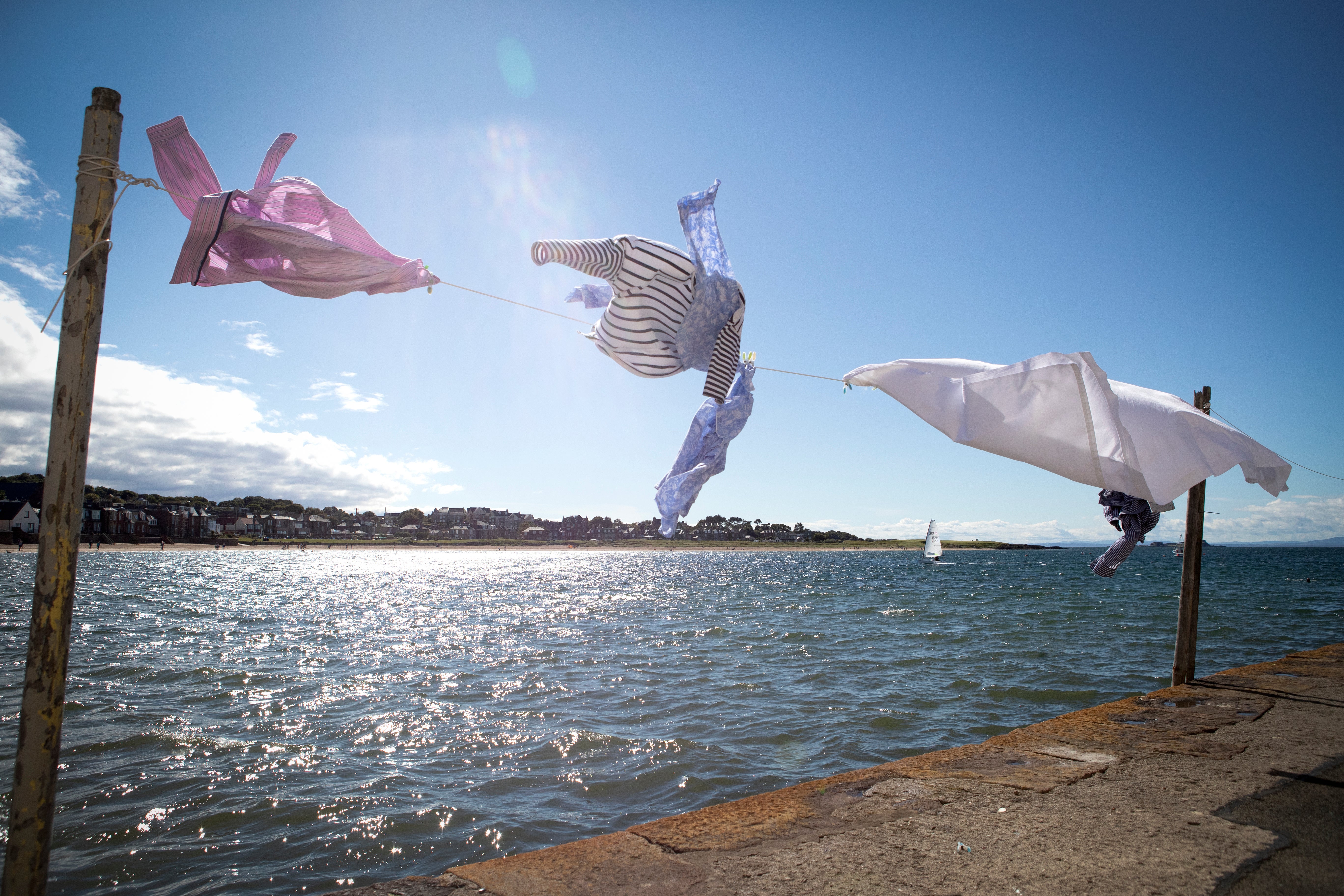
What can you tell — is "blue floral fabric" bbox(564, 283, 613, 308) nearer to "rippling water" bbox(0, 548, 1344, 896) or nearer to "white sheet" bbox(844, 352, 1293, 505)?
"white sheet" bbox(844, 352, 1293, 505)

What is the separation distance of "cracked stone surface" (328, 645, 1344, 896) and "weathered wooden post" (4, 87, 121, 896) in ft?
5.83

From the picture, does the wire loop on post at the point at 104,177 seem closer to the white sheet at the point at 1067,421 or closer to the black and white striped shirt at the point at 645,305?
the black and white striped shirt at the point at 645,305

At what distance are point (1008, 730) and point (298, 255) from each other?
32.0 ft

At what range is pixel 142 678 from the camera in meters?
12.0

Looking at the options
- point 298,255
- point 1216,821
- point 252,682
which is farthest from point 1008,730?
point 252,682

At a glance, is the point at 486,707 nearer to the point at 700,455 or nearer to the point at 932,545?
the point at 700,455

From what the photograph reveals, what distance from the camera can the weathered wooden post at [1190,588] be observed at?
28.8 ft

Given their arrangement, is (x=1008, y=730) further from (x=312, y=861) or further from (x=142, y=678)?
(x=142, y=678)

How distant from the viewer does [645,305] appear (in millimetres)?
3678

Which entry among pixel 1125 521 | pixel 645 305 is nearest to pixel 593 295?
pixel 645 305

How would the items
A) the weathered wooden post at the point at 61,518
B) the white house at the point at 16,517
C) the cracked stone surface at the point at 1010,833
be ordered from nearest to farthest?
1. the weathered wooden post at the point at 61,518
2. the cracked stone surface at the point at 1010,833
3. the white house at the point at 16,517

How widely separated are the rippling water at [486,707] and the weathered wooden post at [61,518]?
312 centimetres

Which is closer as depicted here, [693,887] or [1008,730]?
[693,887]

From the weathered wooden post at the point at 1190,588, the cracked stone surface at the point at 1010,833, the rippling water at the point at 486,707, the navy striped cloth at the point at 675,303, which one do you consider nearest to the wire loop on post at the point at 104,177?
the navy striped cloth at the point at 675,303
